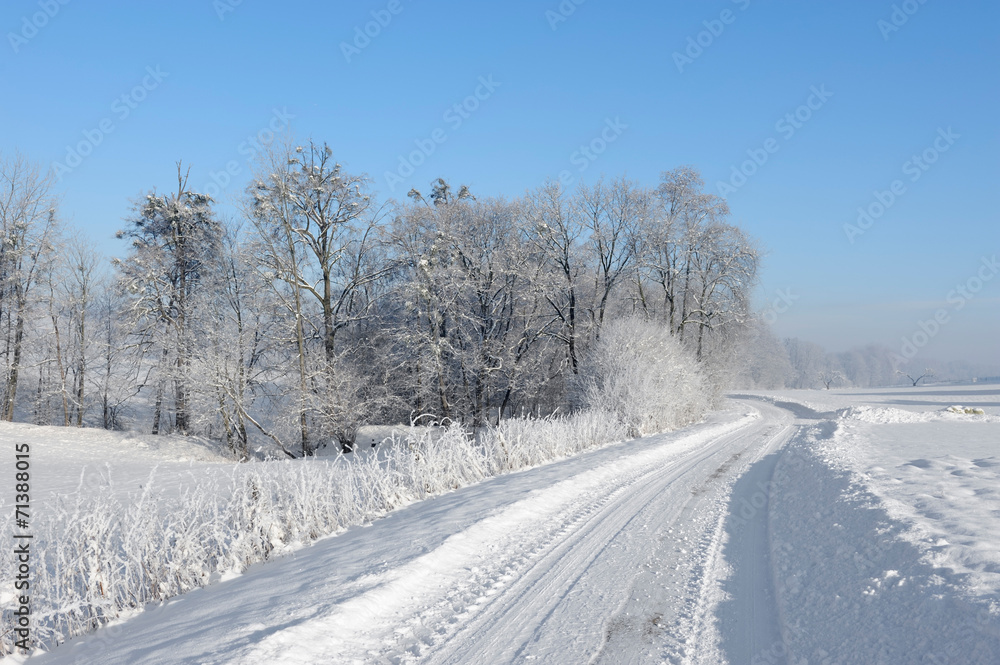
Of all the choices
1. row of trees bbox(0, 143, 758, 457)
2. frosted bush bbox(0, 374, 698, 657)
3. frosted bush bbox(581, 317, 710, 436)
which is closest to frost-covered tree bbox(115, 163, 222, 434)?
row of trees bbox(0, 143, 758, 457)

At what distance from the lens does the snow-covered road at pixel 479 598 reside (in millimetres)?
3613

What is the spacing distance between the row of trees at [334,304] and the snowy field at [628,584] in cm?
1601

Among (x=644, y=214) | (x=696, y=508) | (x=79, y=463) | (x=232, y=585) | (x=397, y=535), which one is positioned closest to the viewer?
(x=232, y=585)

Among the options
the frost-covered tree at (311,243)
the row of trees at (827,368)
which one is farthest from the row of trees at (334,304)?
the row of trees at (827,368)

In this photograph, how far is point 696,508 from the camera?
749cm

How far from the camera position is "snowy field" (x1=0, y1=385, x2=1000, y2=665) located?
11.6 ft

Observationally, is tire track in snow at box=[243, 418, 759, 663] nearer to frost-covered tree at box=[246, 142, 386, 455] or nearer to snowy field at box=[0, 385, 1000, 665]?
snowy field at box=[0, 385, 1000, 665]

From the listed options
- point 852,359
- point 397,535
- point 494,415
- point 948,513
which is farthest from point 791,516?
point 852,359

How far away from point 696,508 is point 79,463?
19.5m

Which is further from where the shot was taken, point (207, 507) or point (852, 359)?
point (852, 359)

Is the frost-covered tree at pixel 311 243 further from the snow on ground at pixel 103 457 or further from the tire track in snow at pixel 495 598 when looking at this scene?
the tire track in snow at pixel 495 598

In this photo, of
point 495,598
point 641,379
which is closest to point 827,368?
point 641,379

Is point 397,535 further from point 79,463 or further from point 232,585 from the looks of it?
point 79,463

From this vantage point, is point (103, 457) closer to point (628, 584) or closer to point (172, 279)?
point (172, 279)
